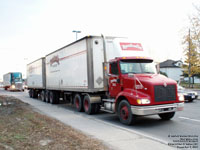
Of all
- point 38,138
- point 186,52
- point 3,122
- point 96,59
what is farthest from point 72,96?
point 186,52

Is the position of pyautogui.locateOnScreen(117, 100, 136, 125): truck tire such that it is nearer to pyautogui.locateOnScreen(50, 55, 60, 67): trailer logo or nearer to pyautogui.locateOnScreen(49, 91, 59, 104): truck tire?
pyautogui.locateOnScreen(50, 55, 60, 67): trailer logo

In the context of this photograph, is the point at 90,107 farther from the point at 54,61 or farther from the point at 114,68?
the point at 54,61

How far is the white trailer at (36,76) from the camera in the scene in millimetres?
20837

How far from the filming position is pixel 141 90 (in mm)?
8680

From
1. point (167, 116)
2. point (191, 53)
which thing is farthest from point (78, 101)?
point (191, 53)

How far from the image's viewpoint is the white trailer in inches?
820

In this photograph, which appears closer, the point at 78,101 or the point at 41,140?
the point at 41,140

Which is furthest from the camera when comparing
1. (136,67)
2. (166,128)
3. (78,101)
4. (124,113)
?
(78,101)

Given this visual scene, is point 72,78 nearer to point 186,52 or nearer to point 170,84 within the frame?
point 170,84

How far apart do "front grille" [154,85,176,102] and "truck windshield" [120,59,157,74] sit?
1.34 meters

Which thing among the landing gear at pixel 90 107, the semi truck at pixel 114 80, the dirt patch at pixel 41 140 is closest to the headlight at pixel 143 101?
the semi truck at pixel 114 80

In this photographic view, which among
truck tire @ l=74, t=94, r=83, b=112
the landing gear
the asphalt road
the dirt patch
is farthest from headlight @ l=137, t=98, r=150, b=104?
truck tire @ l=74, t=94, r=83, b=112

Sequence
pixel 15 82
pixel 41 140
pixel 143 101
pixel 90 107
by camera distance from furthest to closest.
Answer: pixel 15 82 → pixel 90 107 → pixel 143 101 → pixel 41 140

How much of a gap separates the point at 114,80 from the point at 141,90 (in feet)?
6.07
